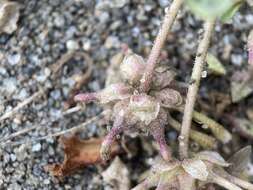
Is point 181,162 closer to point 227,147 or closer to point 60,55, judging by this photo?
point 227,147

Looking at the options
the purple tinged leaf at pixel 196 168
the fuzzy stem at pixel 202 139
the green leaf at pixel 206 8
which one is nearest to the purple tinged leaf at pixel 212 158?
the purple tinged leaf at pixel 196 168

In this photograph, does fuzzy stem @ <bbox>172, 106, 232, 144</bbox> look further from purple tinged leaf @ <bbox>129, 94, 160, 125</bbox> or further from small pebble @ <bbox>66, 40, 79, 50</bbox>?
small pebble @ <bbox>66, 40, 79, 50</bbox>

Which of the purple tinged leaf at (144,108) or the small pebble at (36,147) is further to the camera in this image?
the small pebble at (36,147)

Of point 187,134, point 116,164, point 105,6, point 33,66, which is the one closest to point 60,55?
point 33,66

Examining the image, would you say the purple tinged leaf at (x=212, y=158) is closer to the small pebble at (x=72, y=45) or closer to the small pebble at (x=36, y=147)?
the small pebble at (x=36, y=147)

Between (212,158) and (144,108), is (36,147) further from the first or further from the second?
(212,158)

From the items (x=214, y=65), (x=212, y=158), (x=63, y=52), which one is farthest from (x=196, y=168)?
(x=63, y=52)
